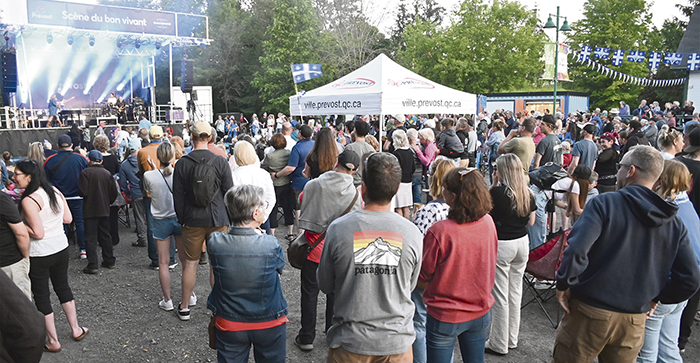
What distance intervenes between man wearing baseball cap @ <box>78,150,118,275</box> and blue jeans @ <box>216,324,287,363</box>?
397 cm

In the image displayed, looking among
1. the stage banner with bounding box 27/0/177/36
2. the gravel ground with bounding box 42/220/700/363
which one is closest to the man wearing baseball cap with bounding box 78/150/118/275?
the gravel ground with bounding box 42/220/700/363

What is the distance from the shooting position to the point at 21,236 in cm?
329

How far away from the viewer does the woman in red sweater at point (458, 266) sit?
2.54m

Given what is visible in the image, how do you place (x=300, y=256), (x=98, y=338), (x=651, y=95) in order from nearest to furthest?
(x=300, y=256)
(x=98, y=338)
(x=651, y=95)

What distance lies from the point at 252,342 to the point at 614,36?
35.9 metres

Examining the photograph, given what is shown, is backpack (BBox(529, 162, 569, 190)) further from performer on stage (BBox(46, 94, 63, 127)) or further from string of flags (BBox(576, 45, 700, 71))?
performer on stage (BBox(46, 94, 63, 127))

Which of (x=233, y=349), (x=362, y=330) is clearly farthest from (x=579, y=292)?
(x=233, y=349)

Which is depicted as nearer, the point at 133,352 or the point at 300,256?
the point at 300,256

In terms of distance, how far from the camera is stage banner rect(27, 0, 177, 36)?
62.6 feet

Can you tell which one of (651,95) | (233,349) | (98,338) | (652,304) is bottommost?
(98,338)

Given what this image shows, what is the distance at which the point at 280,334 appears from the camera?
268 cm

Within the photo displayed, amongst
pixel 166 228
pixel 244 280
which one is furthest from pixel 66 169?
pixel 244 280

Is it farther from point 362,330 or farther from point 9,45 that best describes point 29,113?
point 362,330

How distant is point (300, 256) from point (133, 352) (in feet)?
→ 5.96
